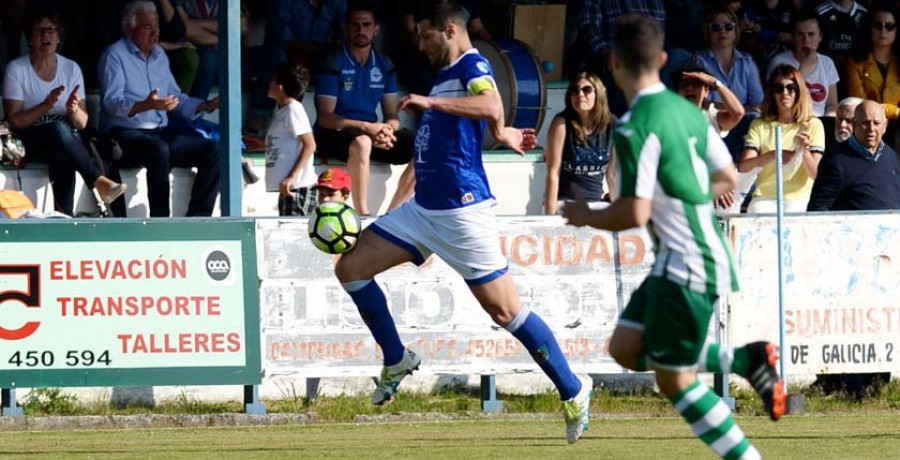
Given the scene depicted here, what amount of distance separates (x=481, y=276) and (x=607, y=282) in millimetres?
3139

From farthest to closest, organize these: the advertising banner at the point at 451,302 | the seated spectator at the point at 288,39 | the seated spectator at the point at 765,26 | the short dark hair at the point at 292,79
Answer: the seated spectator at the point at 765,26, the seated spectator at the point at 288,39, the short dark hair at the point at 292,79, the advertising banner at the point at 451,302

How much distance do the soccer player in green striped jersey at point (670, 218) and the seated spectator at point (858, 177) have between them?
6.21 m

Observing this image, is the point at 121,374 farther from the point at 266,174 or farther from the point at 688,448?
the point at 688,448

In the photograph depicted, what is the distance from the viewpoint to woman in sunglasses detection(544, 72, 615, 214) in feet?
43.5

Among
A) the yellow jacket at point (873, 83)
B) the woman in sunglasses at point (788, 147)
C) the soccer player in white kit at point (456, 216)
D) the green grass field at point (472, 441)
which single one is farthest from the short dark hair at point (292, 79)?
the yellow jacket at point (873, 83)

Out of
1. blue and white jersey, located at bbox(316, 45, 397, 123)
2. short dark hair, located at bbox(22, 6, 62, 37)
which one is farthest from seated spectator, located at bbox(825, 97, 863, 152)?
short dark hair, located at bbox(22, 6, 62, 37)

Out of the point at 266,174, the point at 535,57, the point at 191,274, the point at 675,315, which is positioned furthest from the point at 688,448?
the point at 535,57

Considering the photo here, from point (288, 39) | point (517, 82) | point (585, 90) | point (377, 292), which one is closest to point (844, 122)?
point (585, 90)

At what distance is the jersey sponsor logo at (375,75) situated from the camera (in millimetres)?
14062

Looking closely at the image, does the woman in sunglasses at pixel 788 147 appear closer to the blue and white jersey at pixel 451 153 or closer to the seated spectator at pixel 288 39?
the seated spectator at pixel 288 39

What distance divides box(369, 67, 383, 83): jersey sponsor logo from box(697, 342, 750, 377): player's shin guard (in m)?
7.12

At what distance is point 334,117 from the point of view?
14000 millimetres

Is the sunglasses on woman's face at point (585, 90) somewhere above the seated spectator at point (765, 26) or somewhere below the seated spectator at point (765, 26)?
below

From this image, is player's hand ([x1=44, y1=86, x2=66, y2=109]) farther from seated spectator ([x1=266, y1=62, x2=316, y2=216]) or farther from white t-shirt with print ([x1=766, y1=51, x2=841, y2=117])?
white t-shirt with print ([x1=766, y1=51, x2=841, y2=117])
